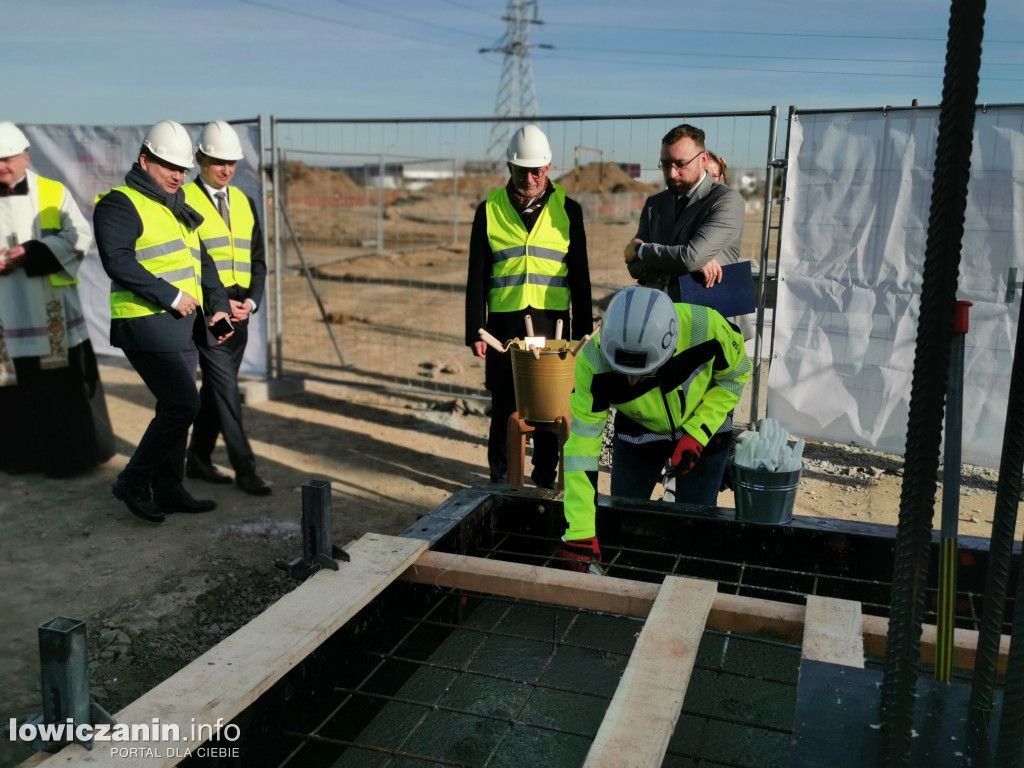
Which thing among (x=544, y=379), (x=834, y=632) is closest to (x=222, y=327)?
(x=544, y=379)

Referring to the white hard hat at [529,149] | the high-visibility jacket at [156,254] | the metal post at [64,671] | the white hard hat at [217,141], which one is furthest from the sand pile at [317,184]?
the metal post at [64,671]

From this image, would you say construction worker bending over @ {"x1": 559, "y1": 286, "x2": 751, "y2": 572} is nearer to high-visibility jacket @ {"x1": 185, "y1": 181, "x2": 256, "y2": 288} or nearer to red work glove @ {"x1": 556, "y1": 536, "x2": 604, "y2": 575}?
red work glove @ {"x1": 556, "y1": 536, "x2": 604, "y2": 575}

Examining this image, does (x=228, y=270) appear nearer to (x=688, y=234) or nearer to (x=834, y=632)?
(x=688, y=234)

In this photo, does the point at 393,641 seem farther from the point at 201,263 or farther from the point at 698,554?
the point at 201,263

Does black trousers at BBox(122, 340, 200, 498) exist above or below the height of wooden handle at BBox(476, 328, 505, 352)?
below

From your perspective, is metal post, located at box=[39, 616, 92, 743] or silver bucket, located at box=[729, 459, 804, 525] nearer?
metal post, located at box=[39, 616, 92, 743]

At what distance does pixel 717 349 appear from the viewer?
12.1 ft

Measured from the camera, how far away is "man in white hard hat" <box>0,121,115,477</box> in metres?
5.84

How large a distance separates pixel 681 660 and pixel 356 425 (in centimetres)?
574

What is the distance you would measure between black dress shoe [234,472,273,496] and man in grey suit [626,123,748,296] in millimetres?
2847

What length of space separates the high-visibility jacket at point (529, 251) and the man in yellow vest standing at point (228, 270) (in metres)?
1.67

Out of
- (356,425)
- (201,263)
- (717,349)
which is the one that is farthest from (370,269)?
(717,349)

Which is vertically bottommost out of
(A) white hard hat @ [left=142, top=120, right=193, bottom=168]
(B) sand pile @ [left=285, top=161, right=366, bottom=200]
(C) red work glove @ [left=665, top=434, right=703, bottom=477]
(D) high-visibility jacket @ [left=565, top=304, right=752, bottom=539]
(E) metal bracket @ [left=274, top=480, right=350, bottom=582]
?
(E) metal bracket @ [left=274, top=480, right=350, bottom=582]

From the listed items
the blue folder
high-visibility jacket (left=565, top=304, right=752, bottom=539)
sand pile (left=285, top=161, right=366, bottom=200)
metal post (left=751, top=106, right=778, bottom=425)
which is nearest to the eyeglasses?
the blue folder
